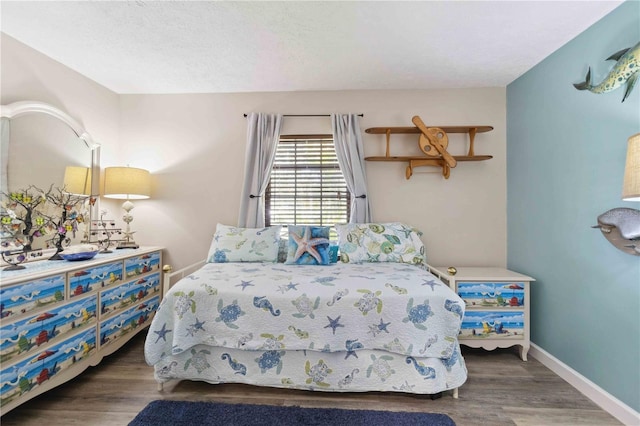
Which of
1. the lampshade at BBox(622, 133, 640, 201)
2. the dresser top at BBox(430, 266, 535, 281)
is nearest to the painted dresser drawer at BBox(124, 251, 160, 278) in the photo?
the dresser top at BBox(430, 266, 535, 281)

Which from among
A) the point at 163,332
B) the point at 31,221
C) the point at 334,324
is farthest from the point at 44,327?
the point at 334,324

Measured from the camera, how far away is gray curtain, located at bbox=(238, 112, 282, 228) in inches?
110

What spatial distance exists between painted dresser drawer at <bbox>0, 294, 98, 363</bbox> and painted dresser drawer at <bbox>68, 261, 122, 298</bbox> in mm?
69

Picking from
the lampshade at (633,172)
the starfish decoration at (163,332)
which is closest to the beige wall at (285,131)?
the starfish decoration at (163,332)

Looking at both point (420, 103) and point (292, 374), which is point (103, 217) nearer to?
point (292, 374)

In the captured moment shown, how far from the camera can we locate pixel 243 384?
189cm

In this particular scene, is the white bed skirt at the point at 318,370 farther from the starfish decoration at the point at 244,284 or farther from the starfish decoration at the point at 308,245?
the starfish decoration at the point at 308,245

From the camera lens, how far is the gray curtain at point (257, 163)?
2.80 meters

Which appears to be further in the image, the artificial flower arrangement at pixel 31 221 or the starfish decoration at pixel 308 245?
the starfish decoration at pixel 308 245

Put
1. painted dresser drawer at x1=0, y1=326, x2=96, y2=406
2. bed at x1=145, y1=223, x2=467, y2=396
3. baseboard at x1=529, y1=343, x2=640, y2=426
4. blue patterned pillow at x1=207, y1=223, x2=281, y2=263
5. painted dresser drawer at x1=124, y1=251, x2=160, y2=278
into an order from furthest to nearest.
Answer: blue patterned pillow at x1=207, y1=223, x2=281, y2=263 → painted dresser drawer at x1=124, y1=251, x2=160, y2=278 → bed at x1=145, y1=223, x2=467, y2=396 → baseboard at x1=529, y1=343, x2=640, y2=426 → painted dresser drawer at x1=0, y1=326, x2=96, y2=406

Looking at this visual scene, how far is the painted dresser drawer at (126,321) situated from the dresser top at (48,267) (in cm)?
47

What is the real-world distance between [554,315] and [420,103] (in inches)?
87.5

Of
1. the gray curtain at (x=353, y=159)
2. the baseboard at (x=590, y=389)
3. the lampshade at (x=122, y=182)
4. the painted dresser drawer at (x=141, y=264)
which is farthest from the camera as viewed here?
the gray curtain at (x=353, y=159)

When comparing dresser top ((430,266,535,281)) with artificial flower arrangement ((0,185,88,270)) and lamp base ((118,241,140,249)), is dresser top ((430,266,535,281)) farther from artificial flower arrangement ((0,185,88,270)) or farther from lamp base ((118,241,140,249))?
artificial flower arrangement ((0,185,88,270))
